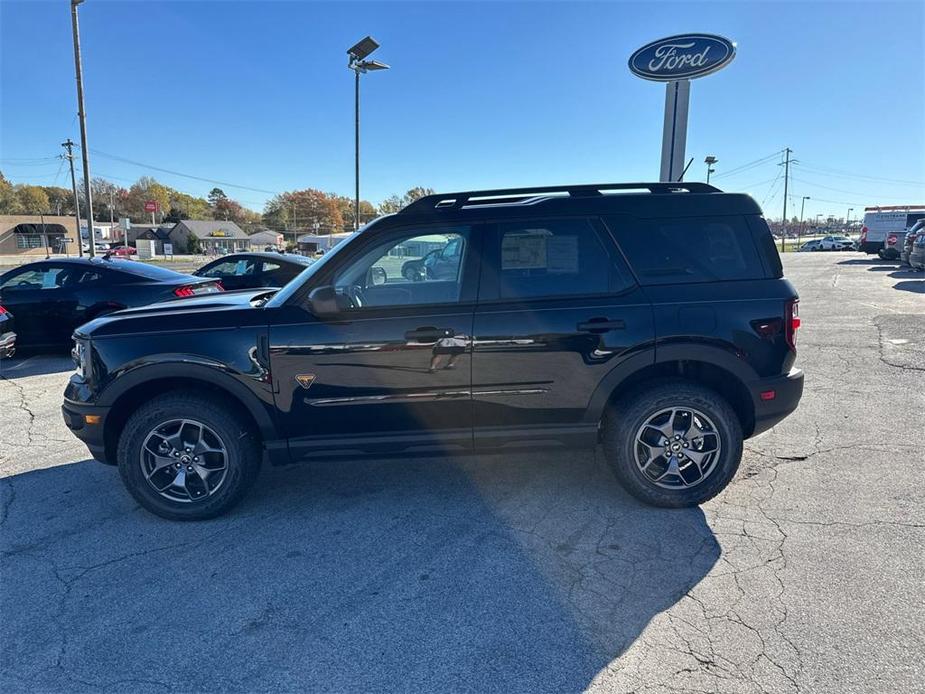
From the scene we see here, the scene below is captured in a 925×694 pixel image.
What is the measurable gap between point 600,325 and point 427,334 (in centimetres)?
107

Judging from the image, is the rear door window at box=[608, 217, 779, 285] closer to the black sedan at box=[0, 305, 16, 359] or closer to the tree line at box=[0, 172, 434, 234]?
the black sedan at box=[0, 305, 16, 359]

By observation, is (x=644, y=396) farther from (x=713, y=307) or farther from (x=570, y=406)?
(x=713, y=307)

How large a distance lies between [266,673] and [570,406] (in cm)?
217

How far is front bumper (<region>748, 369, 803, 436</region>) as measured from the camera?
3529mm

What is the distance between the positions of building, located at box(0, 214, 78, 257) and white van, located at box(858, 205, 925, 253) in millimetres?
75039

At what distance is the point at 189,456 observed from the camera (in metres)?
3.51

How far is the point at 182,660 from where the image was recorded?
237 centimetres

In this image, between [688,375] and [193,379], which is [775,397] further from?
Answer: [193,379]

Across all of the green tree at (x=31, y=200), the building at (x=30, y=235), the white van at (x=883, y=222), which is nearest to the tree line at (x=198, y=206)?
the green tree at (x=31, y=200)

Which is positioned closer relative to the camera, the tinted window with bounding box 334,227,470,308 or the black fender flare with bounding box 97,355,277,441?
the black fender flare with bounding box 97,355,277,441

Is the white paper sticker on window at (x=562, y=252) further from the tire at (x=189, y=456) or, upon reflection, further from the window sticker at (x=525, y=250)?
the tire at (x=189, y=456)

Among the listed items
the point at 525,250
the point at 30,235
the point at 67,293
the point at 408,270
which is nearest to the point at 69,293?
the point at 67,293

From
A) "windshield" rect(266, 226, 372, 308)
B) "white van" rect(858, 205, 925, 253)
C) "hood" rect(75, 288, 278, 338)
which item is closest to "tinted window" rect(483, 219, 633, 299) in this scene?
"windshield" rect(266, 226, 372, 308)

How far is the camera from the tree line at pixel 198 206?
10338 cm
